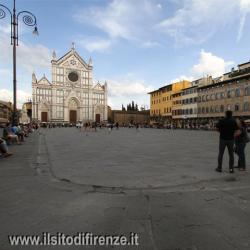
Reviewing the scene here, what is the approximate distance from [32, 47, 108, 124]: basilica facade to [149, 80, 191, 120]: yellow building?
60.9 feet

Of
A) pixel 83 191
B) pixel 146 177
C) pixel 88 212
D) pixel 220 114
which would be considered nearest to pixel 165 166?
pixel 146 177

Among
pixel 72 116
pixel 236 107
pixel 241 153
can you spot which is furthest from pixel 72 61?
pixel 241 153

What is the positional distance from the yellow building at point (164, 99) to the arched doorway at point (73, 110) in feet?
94.8

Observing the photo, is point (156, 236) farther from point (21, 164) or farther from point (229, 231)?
point (21, 164)

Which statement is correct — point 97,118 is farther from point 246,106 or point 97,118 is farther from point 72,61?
point 246,106

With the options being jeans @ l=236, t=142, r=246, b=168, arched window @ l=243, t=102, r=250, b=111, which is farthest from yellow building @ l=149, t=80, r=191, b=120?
jeans @ l=236, t=142, r=246, b=168

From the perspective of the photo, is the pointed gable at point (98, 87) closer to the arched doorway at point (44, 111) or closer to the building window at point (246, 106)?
the arched doorway at point (44, 111)

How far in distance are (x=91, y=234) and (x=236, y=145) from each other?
6488 millimetres

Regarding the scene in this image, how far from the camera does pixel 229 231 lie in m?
3.95

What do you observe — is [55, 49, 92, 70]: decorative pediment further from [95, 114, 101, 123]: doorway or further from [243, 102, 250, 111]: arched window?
[243, 102, 250, 111]: arched window

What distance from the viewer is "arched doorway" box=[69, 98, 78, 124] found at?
9335cm

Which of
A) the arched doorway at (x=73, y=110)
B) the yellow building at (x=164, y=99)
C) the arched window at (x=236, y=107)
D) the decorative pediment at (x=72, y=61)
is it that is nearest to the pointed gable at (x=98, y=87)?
the decorative pediment at (x=72, y=61)

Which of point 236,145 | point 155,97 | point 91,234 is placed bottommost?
point 91,234

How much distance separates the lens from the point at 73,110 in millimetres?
93875
